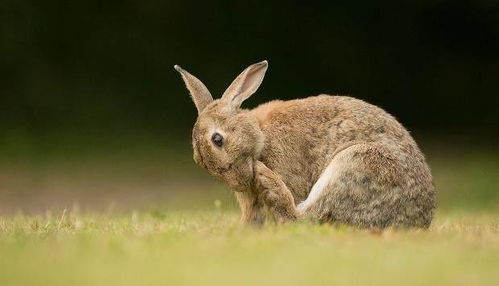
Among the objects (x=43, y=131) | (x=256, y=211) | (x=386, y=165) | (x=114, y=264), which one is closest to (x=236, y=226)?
(x=256, y=211)

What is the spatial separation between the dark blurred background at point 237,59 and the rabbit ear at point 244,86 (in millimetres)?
10461

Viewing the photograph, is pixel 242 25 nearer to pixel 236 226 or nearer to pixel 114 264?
pixel 236 226

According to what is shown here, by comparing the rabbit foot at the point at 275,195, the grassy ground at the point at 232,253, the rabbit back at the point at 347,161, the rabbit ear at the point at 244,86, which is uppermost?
the rabbit ear at the point at 244,86

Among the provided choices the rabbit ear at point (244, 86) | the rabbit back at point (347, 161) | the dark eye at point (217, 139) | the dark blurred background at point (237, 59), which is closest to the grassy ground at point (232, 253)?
the rabbit back at point (347, 161)

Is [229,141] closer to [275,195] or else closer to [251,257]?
[275,195]

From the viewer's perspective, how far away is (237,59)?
20156 mm

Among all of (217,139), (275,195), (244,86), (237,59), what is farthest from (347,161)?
(237,59)

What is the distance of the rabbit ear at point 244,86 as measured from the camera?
29.5ft

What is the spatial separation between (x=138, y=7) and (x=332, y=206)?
12835mm

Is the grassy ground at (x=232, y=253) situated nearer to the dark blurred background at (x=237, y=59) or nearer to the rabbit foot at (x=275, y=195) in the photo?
the rabbit foot at (x=275, y=195)

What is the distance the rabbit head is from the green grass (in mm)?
559

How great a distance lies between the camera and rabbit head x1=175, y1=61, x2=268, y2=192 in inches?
332

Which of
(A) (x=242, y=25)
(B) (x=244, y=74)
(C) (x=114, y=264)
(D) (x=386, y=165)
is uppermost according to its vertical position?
(A) (x=242, y=25)

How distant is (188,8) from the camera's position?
804 inches
